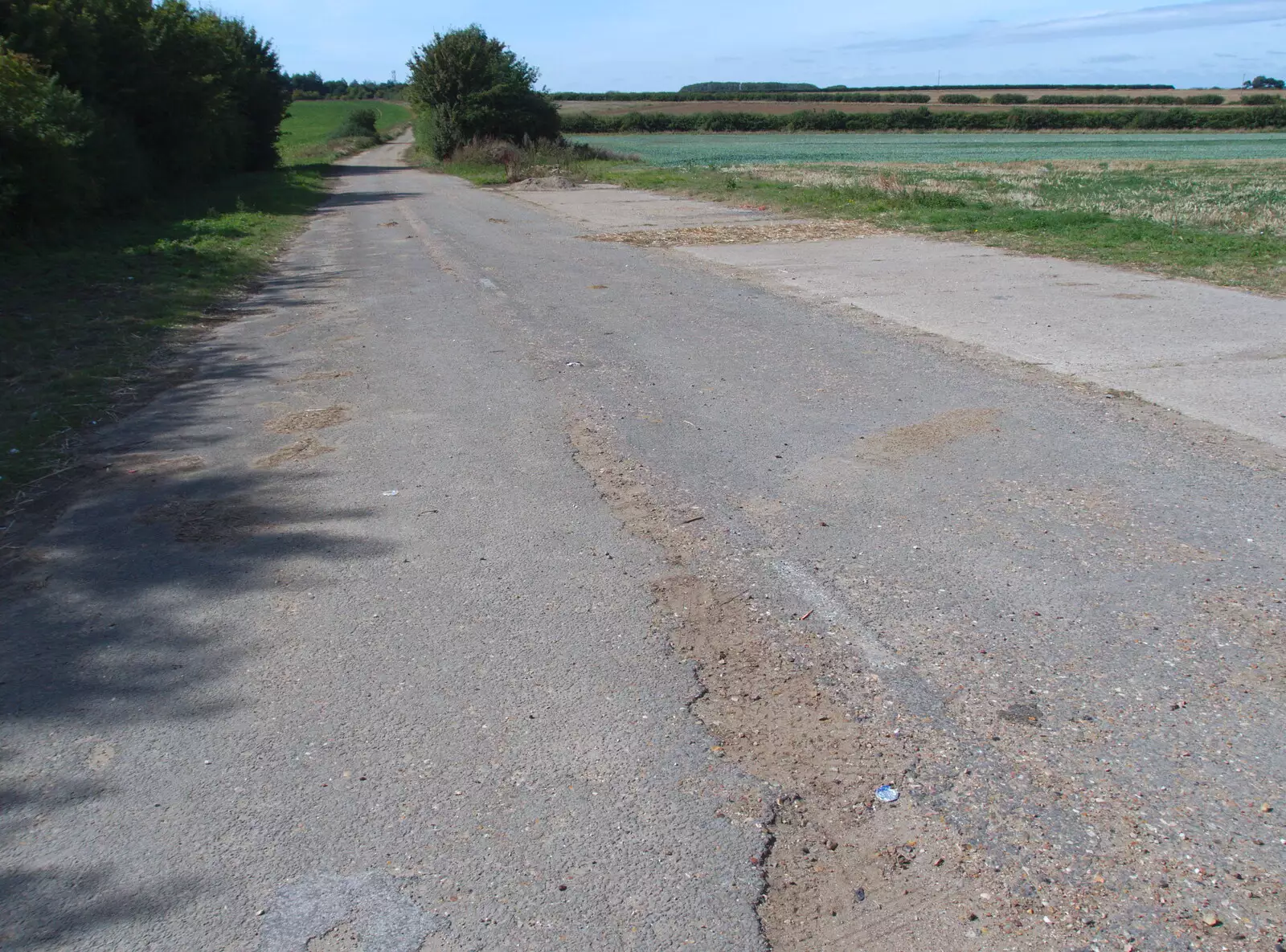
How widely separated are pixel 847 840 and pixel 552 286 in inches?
446

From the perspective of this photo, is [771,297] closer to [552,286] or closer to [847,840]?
[552,286]

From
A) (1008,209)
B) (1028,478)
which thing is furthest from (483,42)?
(1028,478)

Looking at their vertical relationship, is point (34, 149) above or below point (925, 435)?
above

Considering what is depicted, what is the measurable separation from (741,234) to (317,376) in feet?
40.1

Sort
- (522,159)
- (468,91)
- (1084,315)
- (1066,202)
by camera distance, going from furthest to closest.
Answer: (468,91) < (522,159) < (1066,202) < (1084,315)

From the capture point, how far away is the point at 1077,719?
3.50 meters

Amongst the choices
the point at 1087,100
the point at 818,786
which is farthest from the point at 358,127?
the point at 818,786

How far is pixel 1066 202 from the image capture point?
22.3 m

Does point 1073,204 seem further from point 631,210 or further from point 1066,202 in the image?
point 631,210

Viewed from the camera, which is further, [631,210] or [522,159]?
[522,159]

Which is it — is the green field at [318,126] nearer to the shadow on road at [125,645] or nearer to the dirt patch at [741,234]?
the dirt patch at [741,234]

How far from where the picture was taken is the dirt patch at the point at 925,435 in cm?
633

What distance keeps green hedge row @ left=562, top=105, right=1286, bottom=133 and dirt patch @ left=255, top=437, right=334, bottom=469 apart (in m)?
83.1

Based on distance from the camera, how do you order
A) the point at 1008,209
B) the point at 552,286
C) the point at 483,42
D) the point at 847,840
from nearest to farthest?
the point at 847,840 < the point at 552,286 < the point at 1008,209 < the point at 483,42
